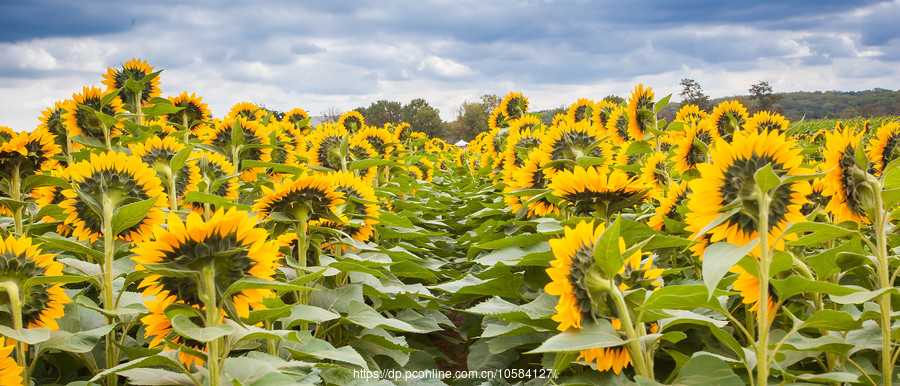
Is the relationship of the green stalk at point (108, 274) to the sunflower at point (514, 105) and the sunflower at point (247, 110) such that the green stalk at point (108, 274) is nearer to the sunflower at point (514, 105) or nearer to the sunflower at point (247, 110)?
the sunflower at point (247, 110)

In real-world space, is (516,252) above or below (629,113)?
below

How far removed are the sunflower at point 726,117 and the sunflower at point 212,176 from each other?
345cm

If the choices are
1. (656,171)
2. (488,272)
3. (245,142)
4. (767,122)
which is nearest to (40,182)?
(245,142)

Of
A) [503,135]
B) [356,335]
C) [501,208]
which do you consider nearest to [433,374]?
[356,335]

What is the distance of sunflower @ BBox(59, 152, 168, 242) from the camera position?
6.74 feet

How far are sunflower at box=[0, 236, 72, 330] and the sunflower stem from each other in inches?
70.5

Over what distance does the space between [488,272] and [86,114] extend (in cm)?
290

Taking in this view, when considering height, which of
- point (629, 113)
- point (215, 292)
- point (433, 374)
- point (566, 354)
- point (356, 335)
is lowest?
point (433, 374)

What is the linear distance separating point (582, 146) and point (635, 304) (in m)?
1.79

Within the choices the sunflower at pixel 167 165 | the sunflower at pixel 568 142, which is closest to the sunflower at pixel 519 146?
the sunflower at pixel 568 142

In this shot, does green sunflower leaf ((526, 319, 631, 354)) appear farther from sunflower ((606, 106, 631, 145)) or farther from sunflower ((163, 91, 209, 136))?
sunflower ((163, 91, 209, 136))

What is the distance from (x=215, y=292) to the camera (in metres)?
1.38

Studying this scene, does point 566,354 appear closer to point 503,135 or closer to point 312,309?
point 312,309

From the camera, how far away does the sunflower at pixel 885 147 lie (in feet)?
7.32
